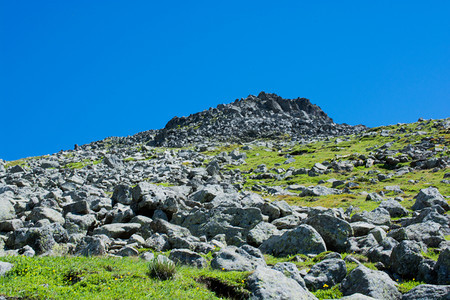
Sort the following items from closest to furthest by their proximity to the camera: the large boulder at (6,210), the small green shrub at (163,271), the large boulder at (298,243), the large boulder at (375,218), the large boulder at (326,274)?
the small green shrub at (163,271) < the large boulder at (326,274) < the large boulder at (298,243) < the large boulder at (6,210) < the large boulder at (375,218)

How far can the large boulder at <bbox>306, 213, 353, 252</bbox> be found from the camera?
53.7 ft

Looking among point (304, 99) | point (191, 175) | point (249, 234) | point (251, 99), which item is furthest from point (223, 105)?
point (249, 234)

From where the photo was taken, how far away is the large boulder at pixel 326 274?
38.1 ft

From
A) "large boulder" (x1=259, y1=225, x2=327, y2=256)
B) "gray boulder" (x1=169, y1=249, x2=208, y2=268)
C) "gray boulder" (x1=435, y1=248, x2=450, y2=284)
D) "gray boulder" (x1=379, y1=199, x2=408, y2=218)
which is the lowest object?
"gray boulder" (x1=169, y1=249, x2=208, y2=268)

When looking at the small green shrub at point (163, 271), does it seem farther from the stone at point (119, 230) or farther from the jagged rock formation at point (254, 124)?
the jagged rock formation at point (254, 124)

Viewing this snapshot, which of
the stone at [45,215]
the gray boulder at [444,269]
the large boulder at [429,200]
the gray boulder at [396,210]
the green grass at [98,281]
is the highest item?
the large boulder at [429,200]

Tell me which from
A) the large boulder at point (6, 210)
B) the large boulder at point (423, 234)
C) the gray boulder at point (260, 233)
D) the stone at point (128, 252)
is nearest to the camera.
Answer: the stone at point (128, 252)

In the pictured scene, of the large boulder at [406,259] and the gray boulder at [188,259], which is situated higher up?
the large boulder at [406,259]

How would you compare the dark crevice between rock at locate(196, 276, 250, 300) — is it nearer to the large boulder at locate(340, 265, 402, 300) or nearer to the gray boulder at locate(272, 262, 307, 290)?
the gray boulder at locate(272, 262, 307, 290)

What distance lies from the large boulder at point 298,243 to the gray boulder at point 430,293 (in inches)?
219

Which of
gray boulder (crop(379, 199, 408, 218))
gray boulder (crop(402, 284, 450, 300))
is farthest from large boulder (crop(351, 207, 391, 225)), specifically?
gray boulder (crop(402, 284, 450, 300))

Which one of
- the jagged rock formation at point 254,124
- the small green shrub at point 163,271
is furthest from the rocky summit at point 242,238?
the jagged rock formation at point 254,124

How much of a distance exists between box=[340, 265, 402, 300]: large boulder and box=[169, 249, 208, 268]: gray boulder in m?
4.87

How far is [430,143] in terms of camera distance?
2494 inches
